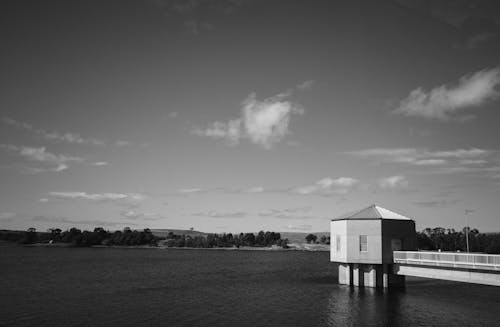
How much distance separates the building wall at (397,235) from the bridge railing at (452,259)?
0.99 m

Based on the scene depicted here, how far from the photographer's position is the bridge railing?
114 ft

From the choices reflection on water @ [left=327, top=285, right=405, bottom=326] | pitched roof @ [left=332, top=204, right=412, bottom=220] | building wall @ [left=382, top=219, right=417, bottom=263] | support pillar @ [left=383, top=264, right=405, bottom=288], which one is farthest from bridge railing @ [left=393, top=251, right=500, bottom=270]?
pitched roof @ [left=332, top=204, right=412, bottom=220]

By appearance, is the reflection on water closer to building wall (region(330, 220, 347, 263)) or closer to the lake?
the lake

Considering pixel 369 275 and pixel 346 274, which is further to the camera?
pixel 346 274

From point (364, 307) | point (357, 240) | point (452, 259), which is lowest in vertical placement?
A: point (364, 307)

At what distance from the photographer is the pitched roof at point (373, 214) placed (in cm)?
4925

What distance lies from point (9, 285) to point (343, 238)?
44.7 meters

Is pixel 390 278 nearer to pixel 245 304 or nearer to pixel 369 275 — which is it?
pixel 369 275

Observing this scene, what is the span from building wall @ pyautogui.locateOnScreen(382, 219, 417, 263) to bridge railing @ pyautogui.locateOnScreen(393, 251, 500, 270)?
987mm

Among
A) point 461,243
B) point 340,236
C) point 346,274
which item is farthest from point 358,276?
point 461,243

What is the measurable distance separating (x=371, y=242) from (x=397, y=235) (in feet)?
11.3

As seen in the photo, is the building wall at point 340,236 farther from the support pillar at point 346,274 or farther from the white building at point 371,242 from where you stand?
the support pillar at point 346,274

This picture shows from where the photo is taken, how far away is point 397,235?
49.0m

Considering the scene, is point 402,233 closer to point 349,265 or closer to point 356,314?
point 349,265
